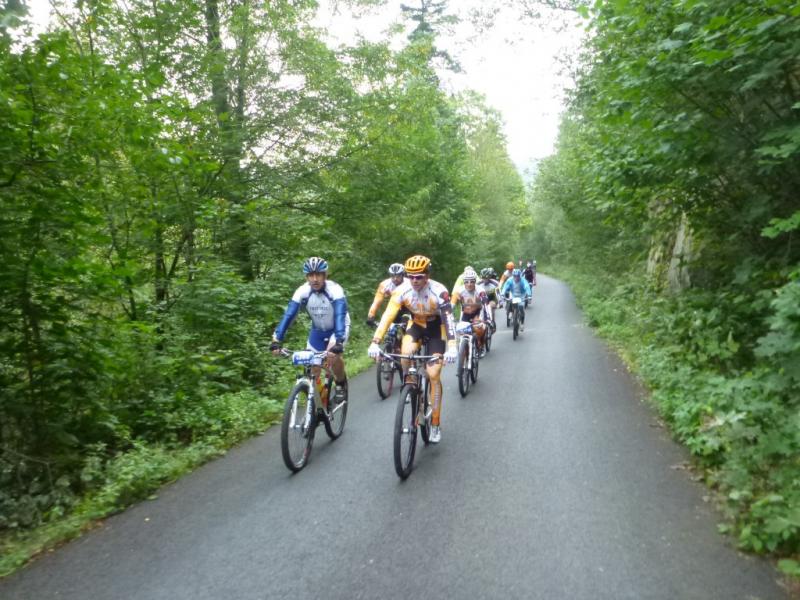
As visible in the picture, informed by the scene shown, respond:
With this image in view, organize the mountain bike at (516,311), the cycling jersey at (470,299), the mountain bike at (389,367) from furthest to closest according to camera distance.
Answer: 1. the mountain bike at (516,311)
2. the cycling jersey at (470,299)
3. the mountain bike at (389,367)

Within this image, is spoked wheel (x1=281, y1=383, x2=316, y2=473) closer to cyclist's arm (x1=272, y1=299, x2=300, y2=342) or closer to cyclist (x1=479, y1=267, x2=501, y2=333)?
cyclist's arm (x1=272, y1=299, x2=300, y2=342)

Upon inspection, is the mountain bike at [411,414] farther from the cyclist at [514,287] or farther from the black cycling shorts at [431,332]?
the cyclist at [514,287]

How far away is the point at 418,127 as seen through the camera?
13.6m

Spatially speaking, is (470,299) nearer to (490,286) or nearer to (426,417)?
(490,286)

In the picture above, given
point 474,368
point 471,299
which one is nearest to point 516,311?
point 471,299

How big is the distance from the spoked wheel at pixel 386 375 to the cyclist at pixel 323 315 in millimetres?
2127

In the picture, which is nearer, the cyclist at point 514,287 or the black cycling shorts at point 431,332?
the black cycling shorts at point 431,332

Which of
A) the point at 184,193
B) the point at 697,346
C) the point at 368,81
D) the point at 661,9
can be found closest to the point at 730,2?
the point at 661,9

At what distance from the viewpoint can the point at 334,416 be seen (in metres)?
6.68

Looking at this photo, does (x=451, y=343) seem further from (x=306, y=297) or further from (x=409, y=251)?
(x=409, y=251)


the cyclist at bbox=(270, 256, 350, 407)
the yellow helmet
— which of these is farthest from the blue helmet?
the yellow helmet

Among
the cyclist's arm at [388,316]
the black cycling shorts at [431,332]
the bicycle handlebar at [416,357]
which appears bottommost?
the bicycle handlebar at [416,357]

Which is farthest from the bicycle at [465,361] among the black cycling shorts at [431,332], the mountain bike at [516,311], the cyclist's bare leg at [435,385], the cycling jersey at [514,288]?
the cycling jersey at [514,288]

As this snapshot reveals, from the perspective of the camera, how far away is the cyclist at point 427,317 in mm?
5918
